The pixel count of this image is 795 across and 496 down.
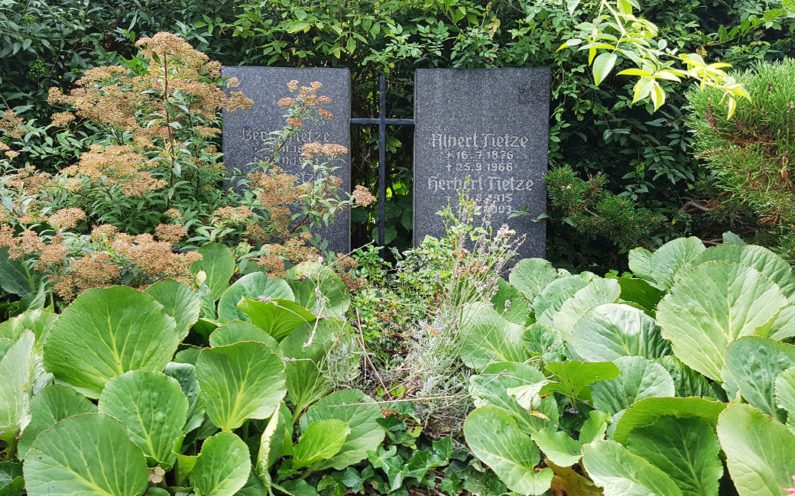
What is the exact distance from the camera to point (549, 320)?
1.62m

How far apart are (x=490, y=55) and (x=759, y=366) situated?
3.24 meters

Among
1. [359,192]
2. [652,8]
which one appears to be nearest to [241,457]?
[359,192]

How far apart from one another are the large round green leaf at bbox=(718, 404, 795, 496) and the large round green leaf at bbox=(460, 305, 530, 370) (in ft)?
1.98

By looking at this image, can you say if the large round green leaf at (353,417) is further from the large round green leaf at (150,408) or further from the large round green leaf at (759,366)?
the large round green leaf at (759,366)

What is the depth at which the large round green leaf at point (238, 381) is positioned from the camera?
3.82 ft

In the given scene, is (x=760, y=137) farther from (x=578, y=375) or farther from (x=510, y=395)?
(x=510, y=395)

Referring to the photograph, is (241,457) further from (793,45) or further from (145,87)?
(793,45)

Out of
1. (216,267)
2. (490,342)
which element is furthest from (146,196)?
(490,342)

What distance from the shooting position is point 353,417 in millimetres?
1281

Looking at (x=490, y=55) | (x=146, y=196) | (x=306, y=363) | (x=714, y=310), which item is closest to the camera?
(x=714, y=310)

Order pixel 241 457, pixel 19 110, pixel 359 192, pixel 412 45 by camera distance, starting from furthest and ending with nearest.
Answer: pixel 412 45 → pixel 19 110 → pixel 359 192 → pixel 241 457

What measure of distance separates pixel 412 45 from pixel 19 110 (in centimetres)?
261

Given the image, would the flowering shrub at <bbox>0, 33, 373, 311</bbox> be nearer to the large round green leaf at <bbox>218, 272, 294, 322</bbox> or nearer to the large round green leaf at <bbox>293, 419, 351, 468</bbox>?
the large round green leaf at <bbox>218, 272, 294, 322</bbox>

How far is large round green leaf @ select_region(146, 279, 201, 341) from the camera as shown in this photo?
1411 mm
